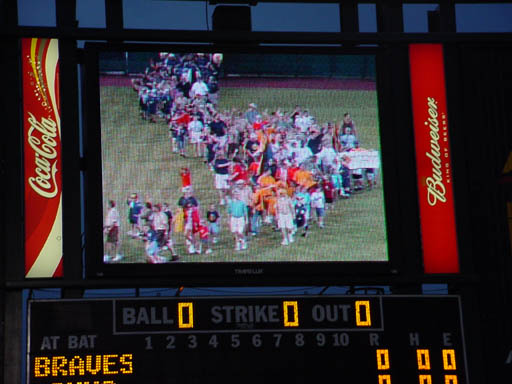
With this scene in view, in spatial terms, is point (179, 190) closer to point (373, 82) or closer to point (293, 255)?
point (293, 255)

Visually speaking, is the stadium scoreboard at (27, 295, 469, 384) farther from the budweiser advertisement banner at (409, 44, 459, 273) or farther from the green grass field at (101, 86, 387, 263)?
the budweiser advertisement banner at (409, 44, 459, 273)

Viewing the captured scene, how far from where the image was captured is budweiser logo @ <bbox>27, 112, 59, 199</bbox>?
38.8ft

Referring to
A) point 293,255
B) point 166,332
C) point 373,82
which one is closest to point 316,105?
point 373,82

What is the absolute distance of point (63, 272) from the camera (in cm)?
1160

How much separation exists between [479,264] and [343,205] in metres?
1.46

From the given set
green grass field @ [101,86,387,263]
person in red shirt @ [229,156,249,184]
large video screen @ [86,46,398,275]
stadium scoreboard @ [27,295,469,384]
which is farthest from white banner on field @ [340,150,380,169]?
stadium scoreboard @ [27,295,469,384]

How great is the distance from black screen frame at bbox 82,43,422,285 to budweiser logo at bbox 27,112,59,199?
1.06 ft

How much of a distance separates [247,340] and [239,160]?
5.90 feet

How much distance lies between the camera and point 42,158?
1189cm

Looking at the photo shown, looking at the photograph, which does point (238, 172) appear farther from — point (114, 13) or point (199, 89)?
point (114, 13)

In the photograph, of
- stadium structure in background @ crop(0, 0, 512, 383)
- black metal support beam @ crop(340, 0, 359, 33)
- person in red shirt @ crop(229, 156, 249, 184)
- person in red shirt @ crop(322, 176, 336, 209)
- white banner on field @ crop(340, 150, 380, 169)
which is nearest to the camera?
stadium structure in background @ crop(0, 0, 512, 383)

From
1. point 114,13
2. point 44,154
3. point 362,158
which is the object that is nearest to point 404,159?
point 362,158

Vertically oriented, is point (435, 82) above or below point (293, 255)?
above

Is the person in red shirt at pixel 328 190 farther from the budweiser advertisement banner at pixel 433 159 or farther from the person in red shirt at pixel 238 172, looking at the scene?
the budweiser advertisement banner at pixel 433 159
